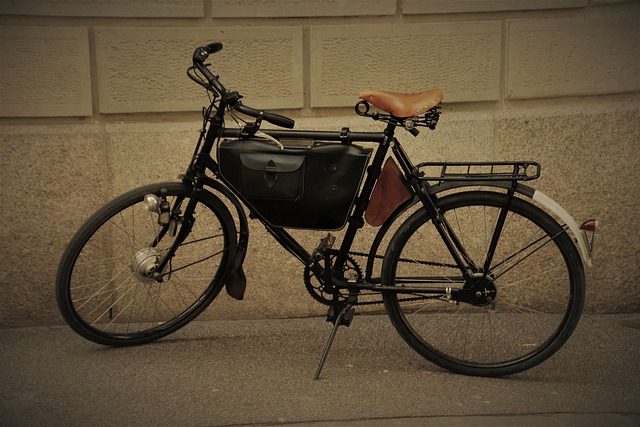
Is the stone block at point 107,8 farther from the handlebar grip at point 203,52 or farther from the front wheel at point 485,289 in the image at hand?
the front wheel at point 485,289

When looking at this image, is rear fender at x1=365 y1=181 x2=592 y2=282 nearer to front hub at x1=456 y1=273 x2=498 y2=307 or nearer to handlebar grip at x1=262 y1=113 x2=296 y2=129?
front hub at x1=456 y1=273 x2=498 y2=307

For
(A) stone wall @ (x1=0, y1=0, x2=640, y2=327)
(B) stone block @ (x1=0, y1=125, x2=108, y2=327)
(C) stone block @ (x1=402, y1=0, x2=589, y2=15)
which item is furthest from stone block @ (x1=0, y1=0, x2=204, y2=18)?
(C) stone block @ (x1=402, y1=0, x2=589, y2=15)

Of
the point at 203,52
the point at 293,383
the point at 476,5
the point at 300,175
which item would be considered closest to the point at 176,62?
the point at 203,52

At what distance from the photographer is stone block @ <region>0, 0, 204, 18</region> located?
16.0 feet

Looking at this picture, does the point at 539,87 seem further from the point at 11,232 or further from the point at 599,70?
the point at 11,232

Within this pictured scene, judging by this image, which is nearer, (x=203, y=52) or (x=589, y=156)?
(x=203, y=52)

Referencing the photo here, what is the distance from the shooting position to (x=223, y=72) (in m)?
5.00

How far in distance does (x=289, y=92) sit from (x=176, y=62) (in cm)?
69

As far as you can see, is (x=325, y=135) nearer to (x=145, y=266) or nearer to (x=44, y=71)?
(x=145, y=266)

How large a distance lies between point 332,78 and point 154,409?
7.38ft

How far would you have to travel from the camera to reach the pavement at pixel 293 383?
370cm

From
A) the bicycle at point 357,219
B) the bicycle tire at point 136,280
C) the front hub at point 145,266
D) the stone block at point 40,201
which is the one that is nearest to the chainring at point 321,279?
the bicycle at point 357,219

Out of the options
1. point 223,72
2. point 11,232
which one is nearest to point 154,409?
point 11,232

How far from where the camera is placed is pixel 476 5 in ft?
16.5
